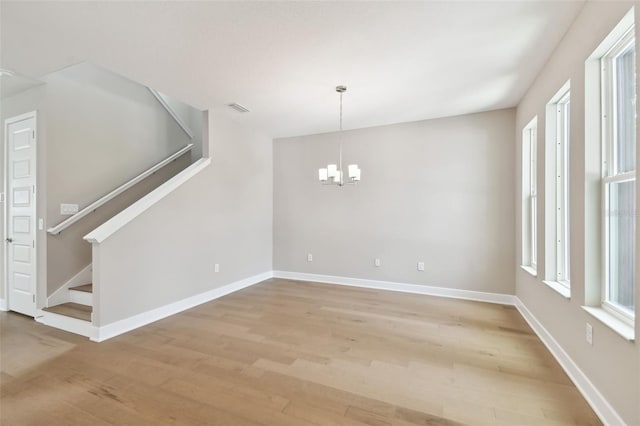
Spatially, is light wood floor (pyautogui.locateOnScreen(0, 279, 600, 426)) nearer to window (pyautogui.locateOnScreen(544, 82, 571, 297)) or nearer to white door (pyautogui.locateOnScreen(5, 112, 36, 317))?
white door (pyautogui.locateOnScreen(5, 112, 36, 317))

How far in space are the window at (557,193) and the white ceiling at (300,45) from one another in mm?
558

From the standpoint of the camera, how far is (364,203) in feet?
16.1

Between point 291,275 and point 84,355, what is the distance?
3.34 meters

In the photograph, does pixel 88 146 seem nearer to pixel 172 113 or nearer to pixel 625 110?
pixel 172 113

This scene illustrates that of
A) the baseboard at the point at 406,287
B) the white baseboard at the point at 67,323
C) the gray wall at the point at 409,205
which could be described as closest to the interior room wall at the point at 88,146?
the white baseboard at the point at 67,323

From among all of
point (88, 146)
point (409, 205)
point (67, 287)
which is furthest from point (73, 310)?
point (409, 205)

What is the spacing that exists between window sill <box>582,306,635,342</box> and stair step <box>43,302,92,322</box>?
4.40 m

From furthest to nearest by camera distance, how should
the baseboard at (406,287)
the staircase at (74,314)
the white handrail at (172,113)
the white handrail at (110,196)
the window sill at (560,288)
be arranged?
1. the white handrail at (172,113)
2. the baseboard at (406,287)
3. the white handrail at (110,196)
4. the staircase at (74,314)
5. the window sill at (560,288)

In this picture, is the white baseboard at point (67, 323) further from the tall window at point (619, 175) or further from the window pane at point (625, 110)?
the window pane at point (625, 110)

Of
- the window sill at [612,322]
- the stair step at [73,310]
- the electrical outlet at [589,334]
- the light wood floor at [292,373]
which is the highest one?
the window sill at [612,322]

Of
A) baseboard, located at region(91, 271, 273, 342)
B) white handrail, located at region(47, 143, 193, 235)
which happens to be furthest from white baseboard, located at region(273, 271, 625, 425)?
white handrail, located at region(47, 143, 193, 235)

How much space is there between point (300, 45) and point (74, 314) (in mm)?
3759

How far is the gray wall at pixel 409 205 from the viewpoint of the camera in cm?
409

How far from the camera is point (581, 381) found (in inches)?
79.2
